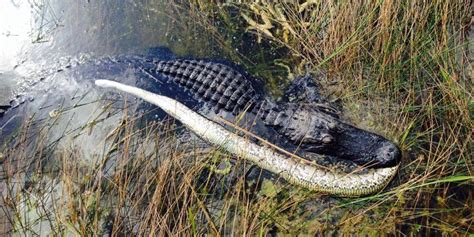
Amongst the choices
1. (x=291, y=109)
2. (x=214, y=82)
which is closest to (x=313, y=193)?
(x=291, y=109)

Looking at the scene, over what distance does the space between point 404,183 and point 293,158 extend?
756mm

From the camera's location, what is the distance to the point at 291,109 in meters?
3.48

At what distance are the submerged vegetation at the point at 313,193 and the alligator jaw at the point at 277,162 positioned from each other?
8cm

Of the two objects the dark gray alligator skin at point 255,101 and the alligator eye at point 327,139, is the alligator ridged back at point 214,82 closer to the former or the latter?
the dark gray alligator skin at point 255,101

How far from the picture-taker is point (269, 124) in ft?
11.5

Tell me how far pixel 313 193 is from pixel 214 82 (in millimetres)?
1161

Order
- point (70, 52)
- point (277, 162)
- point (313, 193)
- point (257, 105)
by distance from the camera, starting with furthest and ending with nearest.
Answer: point (70, 52) < point (257, 105) < point (277, 162) < point (313, 193)

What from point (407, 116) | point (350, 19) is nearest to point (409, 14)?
point (350, 19)

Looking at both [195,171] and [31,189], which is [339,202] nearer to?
[195,171]

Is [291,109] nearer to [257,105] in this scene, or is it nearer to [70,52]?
[257,105]

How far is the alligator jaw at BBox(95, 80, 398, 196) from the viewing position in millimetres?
3170

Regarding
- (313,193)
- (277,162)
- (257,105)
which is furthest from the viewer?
(257,105)

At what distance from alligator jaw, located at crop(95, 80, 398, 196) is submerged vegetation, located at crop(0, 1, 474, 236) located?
8 cm

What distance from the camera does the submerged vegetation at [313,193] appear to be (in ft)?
9.71
